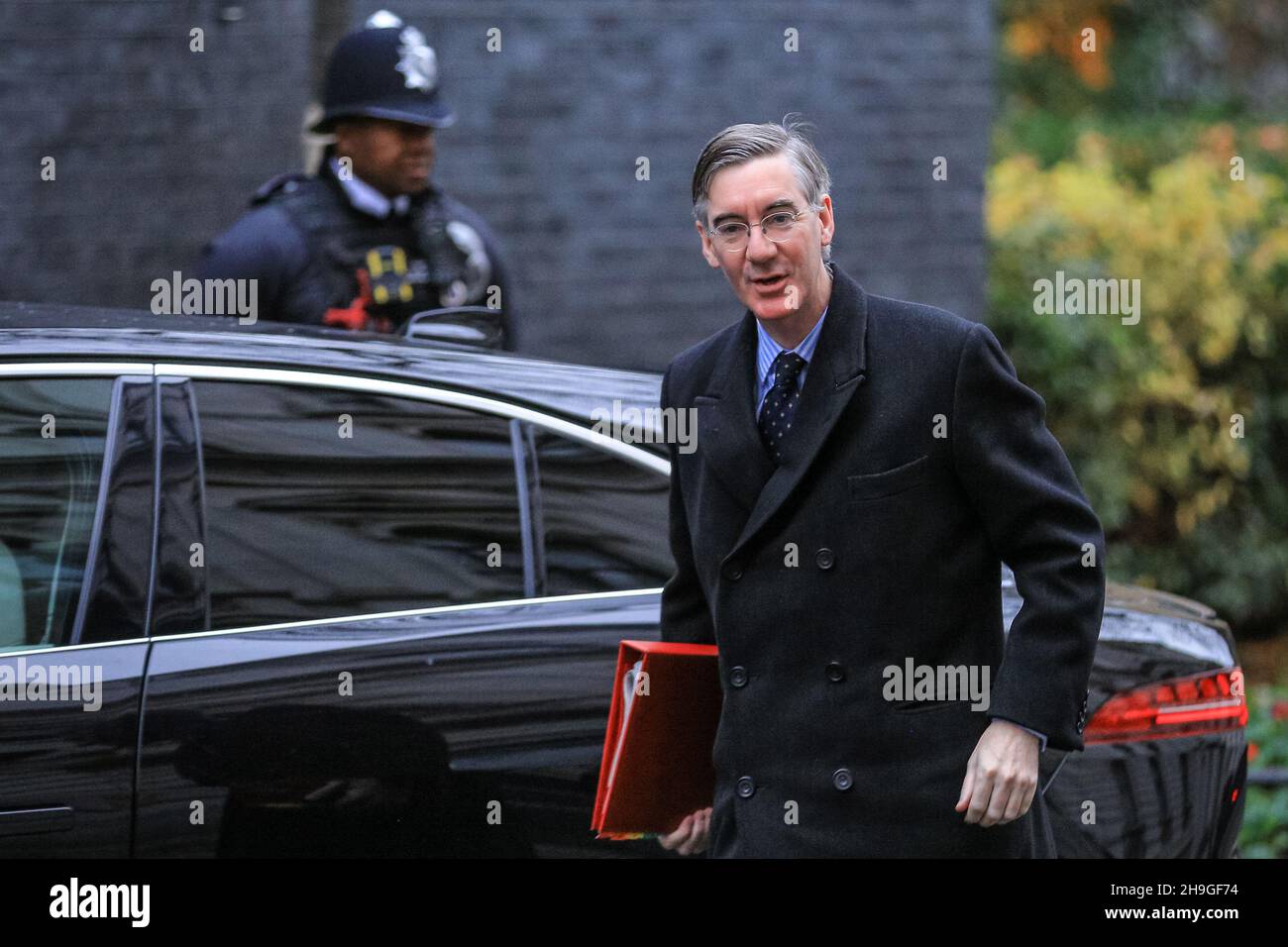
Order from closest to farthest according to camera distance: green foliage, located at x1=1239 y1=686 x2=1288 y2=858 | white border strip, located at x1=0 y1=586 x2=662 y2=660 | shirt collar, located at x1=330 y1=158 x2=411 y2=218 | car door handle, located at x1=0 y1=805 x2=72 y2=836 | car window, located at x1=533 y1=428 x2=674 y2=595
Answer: car door handle, located at x1=0 y1=805 x2=72 y2=836 → white border strip, located at x1=0 y1=586 x2=662 y2=660 → car window, located at x1=533 y1=428 x2=674 y2=595 → shirt collar, located at x1=330 y1=158 x2=411 y2=218 → green foliage, located at x1=1239 y1=686 x2=1288 y2=858

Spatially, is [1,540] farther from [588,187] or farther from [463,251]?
[588,187]

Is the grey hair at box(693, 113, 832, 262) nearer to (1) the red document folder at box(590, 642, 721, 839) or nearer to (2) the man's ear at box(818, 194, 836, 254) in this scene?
(2) the man's ear at box(818, 194, 836, 254)

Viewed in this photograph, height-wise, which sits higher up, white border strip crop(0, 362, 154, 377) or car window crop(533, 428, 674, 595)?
white border strip crop(0, 362, 154, 377)

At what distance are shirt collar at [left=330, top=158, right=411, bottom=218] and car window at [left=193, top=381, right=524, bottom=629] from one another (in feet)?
6.23

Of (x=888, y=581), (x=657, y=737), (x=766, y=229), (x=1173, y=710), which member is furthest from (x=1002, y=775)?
(x=1173, y=710)

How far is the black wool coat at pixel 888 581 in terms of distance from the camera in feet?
8.56

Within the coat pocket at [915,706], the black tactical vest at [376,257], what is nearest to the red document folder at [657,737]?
the coat pocket at [915,706]

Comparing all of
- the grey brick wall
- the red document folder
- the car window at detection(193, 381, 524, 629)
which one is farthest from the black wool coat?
the grey brick wall

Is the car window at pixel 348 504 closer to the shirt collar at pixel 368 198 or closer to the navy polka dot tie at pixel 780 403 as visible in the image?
the navy polka dot tie at pixel 780 403

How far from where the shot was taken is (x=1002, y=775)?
2.59 meters

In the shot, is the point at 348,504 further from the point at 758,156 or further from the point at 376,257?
the point at 376,257

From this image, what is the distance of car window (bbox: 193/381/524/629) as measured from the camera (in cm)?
321

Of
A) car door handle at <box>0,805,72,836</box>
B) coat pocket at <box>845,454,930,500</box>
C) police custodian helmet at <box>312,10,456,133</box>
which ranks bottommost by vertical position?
car door handle at <box>0,805,72,836</box>

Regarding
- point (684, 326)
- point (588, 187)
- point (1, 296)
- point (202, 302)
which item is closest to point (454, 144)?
point (588, 187)
